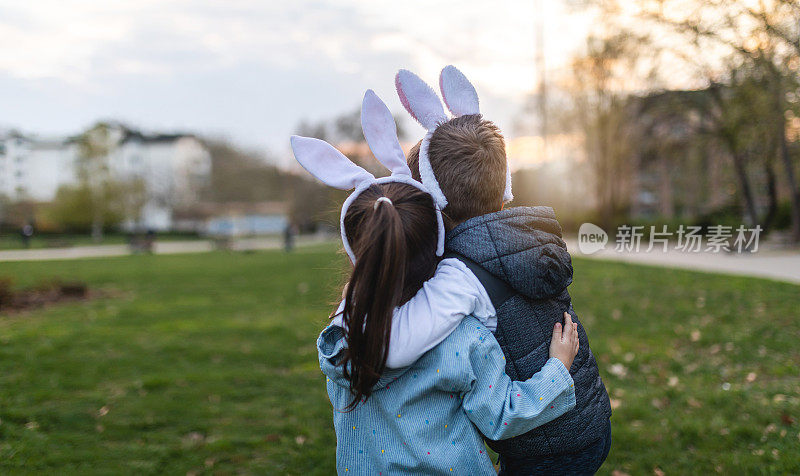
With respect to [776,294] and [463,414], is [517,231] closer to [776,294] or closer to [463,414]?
[463,414]

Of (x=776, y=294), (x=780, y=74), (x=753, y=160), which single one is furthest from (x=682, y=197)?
(x=776, y=294)

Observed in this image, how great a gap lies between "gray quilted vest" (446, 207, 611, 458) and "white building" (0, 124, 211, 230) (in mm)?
53865

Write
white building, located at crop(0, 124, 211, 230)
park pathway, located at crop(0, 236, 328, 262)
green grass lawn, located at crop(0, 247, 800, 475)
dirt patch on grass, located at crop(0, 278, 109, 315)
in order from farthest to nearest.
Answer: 1. white building, located at crop(0, 124, 211, 230)
2. park pathway, located at crop(0, 236, 328, 262)
3. dirt patch on grass, located at crop(0, 278, 109, 315)
4. green grass lawn, located at crop(0, 247, 800, 475)

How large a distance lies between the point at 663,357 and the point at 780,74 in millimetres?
9637

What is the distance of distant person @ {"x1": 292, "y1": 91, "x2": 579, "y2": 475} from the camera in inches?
57.5

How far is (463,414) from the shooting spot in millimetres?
1571

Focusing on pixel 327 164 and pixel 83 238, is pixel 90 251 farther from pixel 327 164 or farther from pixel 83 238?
pixel 327 164

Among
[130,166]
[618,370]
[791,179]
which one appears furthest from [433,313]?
[130,166]

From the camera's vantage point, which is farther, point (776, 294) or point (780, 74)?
point (780, 74)

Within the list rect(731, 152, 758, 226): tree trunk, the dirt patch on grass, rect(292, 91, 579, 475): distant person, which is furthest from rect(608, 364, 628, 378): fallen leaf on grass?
rect(731, 152, 758, 226): tree trunk

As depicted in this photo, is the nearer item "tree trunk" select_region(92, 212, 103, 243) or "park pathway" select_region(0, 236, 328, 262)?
"park pathway" select_region(0, 236, 328, 262)

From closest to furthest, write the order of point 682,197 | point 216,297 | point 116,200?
Answer: point 216,297
point 682,197
point 116,200

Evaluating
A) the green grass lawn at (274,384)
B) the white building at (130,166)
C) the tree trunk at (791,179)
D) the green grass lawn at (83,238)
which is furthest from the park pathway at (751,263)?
the white building at (130,166)

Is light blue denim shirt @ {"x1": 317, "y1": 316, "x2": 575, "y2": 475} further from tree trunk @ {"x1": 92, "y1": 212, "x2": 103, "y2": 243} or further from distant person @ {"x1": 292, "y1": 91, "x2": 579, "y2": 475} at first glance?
tree trunk @ {"x1": 92, "y1": 212, "x2": 103, "y2": 243}
